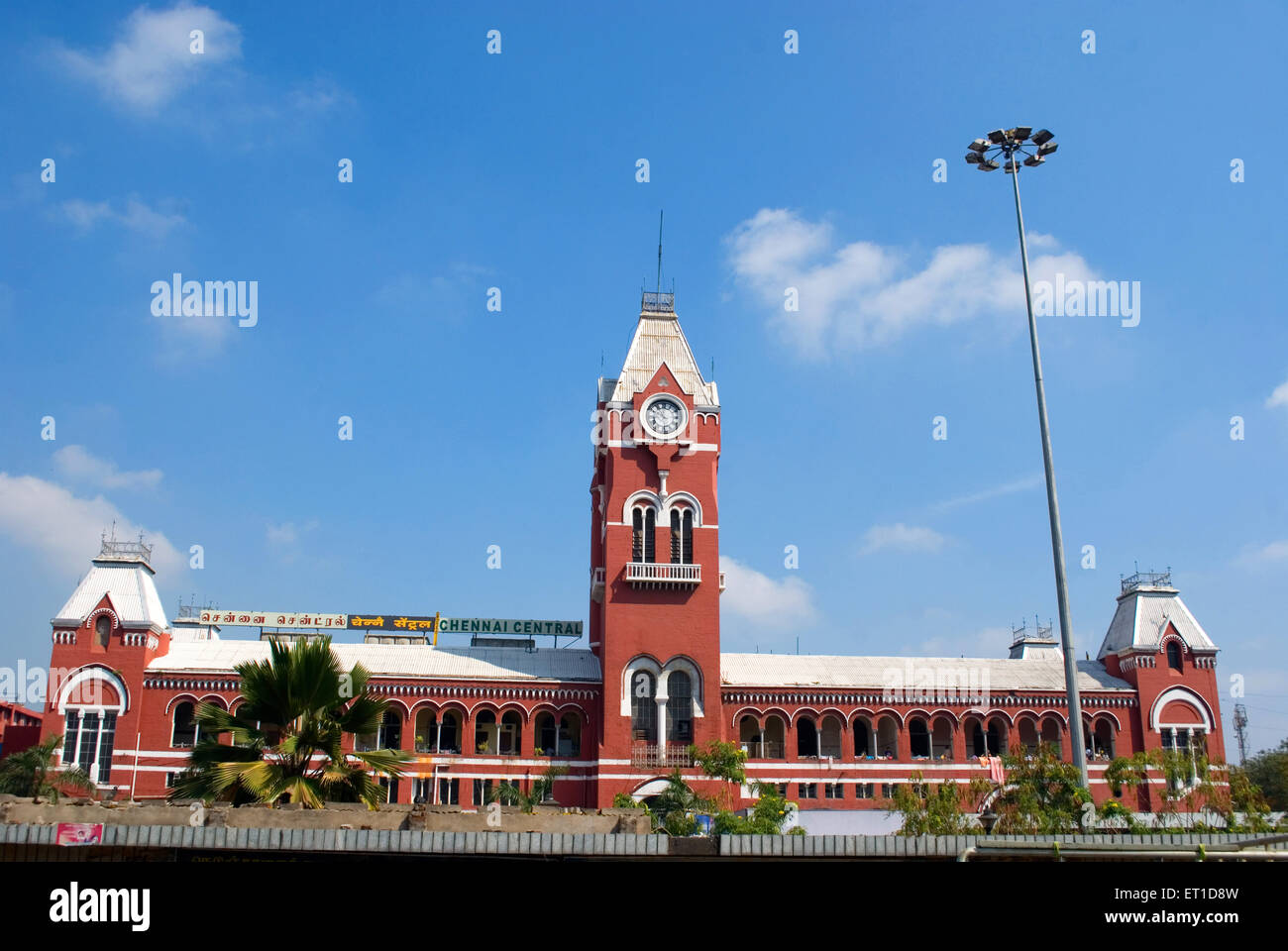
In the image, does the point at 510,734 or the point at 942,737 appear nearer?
the point at 510,734

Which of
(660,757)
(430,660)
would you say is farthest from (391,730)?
(660,757)

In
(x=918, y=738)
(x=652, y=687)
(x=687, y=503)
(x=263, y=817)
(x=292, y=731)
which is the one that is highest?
(x=687, y=503)

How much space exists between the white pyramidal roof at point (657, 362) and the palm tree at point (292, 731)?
31.3 m

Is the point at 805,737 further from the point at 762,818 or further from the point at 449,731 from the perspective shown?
the point at 449,731

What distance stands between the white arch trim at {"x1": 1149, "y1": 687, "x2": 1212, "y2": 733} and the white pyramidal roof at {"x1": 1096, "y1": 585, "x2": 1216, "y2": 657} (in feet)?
7.60

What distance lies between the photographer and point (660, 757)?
4997cm

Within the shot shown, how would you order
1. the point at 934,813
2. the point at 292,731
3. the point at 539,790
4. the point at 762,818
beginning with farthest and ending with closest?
the point at 539,790
the point at 762,818
the point at 934,813
the point at 292,731

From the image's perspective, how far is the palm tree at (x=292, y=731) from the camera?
75.7ft

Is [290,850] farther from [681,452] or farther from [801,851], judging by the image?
[681,452]

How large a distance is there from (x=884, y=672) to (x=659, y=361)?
65.8ft

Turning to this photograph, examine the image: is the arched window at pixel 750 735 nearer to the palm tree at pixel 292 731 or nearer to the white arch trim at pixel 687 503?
the white arch trim at pixel 687 503

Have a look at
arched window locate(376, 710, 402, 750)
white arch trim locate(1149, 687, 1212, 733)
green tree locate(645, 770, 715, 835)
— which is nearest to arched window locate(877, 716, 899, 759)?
white arch trim locate(1149, 687, 1212, 733)

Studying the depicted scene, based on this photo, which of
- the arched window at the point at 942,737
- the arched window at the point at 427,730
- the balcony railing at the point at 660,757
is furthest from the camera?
the arched window at the point at 942,737

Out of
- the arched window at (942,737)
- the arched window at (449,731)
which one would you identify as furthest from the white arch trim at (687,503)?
the arched window at (942,737)
